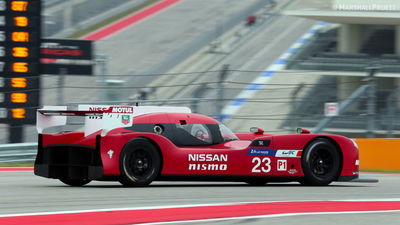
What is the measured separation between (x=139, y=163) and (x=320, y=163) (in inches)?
93.9

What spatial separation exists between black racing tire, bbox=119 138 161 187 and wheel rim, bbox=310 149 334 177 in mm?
2039

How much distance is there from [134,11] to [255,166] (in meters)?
39.3

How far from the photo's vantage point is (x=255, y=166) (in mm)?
10031

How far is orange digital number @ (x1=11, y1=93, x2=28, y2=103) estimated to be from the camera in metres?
17.9

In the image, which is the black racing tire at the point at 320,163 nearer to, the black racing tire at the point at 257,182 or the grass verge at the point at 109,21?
the black racing tire at the point at 257,182

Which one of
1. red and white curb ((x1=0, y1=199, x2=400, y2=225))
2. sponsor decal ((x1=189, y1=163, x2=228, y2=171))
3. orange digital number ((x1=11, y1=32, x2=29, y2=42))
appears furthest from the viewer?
orange digital number ((x1=11, y1=32, x2=29, y2=42))

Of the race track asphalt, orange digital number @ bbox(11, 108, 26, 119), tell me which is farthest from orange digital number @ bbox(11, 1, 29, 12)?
the race track asphalt

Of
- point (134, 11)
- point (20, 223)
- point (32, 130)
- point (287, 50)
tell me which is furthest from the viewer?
point (134, 11)

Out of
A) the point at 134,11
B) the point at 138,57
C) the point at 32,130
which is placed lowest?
the point at 32,130

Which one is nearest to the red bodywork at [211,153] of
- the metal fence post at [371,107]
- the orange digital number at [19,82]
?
the metal fence post at [371,107]

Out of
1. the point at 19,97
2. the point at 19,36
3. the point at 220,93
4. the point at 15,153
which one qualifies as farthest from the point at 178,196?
the point at 19,36

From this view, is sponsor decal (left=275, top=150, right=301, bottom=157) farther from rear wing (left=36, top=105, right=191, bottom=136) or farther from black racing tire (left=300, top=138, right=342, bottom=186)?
rear wing (left=36, top=105, right=191, bottom=136)

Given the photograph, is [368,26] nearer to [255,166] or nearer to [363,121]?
[363,121]

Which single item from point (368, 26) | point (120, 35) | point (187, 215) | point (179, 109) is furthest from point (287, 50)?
point (187, 215)
